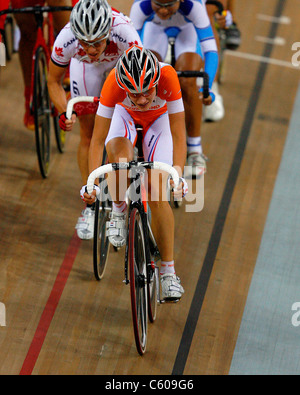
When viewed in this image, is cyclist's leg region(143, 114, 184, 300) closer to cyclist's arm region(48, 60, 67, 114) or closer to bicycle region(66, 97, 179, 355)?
bicycle region(66, 97, 179, 355)

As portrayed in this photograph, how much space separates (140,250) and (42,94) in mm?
1779

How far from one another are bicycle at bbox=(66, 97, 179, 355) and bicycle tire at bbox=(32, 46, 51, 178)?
38.4 inches

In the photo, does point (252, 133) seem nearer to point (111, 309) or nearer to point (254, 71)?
point (254, 71)

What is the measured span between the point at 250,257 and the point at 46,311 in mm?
1367

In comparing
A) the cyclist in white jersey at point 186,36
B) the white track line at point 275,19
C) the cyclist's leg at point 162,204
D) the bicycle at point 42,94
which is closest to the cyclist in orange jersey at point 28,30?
→ the bicycle at point 42,94

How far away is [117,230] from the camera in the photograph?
3.64m

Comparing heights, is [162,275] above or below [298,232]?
above

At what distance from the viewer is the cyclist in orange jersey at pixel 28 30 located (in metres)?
4.79

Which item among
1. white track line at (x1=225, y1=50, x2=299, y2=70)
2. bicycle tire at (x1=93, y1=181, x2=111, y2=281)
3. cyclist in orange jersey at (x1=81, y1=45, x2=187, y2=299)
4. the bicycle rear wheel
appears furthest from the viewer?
white track line at (x1=225, y1=50, x2=299, y2=70)

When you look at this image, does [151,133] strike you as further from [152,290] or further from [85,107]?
[152,290]

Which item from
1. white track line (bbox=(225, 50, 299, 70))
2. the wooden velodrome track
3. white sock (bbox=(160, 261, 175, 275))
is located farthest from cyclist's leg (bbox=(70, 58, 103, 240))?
white track line (bbox=(225, 50, 299, 70))

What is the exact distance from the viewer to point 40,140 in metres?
4.81

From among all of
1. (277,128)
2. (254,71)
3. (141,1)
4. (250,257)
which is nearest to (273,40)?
(254,71)

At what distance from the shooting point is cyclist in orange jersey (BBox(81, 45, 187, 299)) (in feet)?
11.4
